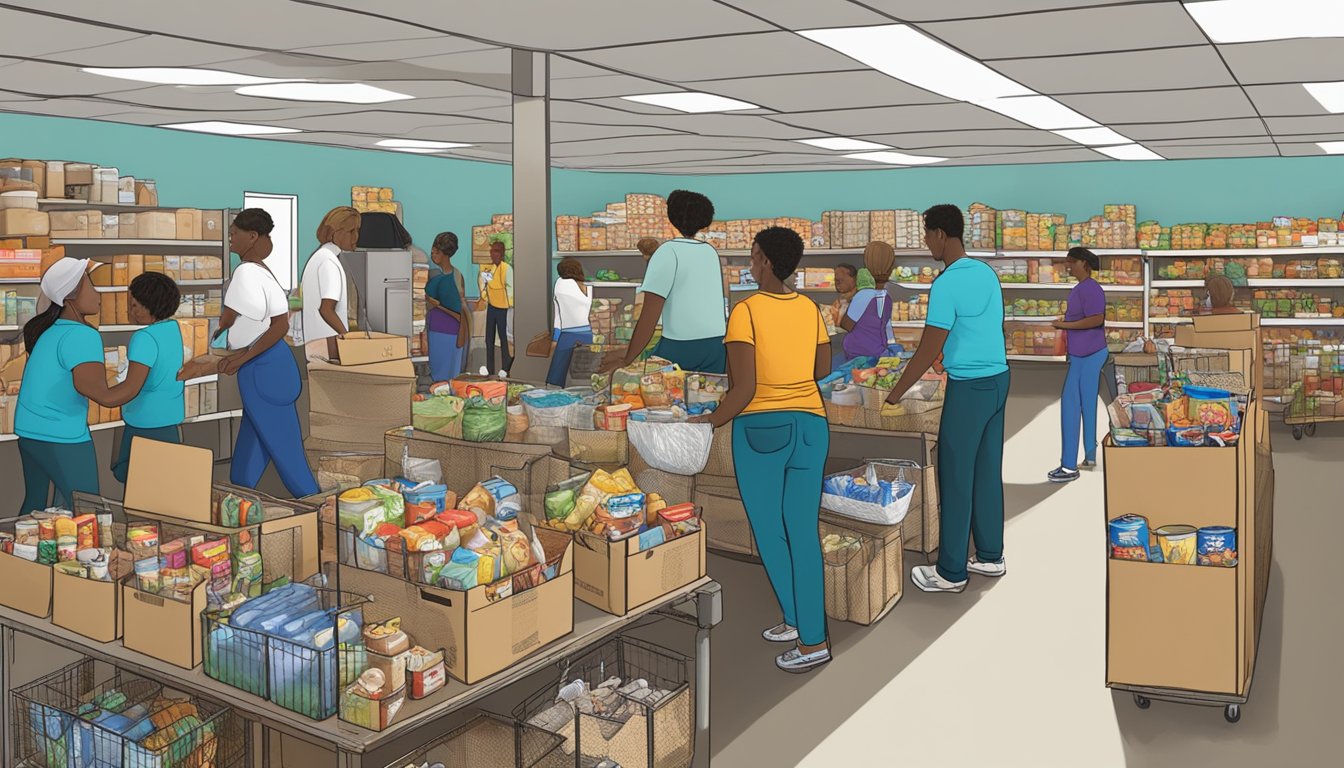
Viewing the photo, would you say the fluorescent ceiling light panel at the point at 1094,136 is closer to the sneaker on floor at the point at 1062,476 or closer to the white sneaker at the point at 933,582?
the sneaker on floor at the point at 1062,476

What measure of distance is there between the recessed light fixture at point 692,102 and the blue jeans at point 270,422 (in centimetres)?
355

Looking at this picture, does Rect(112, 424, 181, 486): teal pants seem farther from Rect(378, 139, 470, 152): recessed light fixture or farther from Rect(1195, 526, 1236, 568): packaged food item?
Rect(378, 139, 470, 152): recessed light fixture

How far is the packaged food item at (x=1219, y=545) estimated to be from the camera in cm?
366

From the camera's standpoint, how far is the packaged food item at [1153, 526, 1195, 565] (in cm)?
371

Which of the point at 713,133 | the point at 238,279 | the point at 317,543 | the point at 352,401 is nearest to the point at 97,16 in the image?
the point at 238,279

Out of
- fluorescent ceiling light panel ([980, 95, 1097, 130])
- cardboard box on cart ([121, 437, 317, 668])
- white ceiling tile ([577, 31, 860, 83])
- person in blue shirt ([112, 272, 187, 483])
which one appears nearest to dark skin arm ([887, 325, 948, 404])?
white ceiling tile ([577, 31, 860, 83])

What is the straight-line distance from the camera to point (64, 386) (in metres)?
4.29

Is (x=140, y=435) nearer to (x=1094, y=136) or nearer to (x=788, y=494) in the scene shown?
(x=788, y=494)

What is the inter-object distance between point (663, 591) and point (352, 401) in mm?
2992

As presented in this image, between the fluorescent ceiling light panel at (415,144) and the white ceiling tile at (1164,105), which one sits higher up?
the fluorescent ceiling light panel at (415,144)

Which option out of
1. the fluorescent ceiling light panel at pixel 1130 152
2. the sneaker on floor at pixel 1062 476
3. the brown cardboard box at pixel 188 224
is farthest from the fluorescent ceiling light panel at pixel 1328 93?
the brown cardboard box at pixel 188 224

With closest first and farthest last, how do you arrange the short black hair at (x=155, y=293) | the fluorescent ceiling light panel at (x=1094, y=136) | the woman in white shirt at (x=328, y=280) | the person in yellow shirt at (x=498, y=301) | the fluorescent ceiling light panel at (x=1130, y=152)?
the short black hair at (x=155, y=293) → the woman in white shirt at (x=328, y=280) → the fluorescent ceiling light panel at (x=1094, y=136) → the person in yellow shirt at (x=498, y=301) → the fluorescent ceiling light panel at (x=1130, y=152)

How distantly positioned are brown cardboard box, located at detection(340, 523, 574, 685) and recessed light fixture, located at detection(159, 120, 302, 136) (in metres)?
8.59

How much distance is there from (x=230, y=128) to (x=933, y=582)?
333 inches
